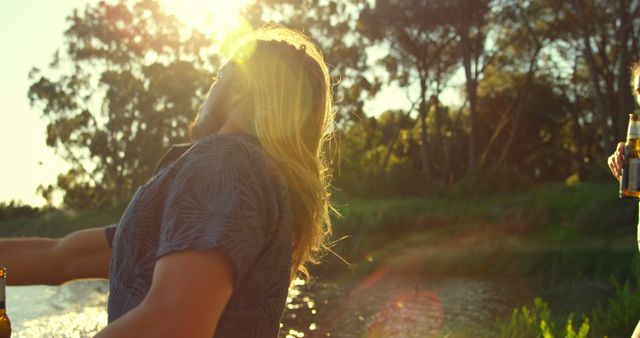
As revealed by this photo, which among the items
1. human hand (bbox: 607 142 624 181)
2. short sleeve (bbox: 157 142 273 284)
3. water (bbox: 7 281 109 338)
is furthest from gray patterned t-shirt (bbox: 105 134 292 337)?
water (bbox: 7 281 109 338)

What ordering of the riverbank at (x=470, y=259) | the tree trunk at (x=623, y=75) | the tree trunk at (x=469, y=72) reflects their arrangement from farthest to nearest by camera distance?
the tree trunk at (x=469, y=72), the tree trunk at (x=623, y=75), the riverbank at (x=470, y=259)

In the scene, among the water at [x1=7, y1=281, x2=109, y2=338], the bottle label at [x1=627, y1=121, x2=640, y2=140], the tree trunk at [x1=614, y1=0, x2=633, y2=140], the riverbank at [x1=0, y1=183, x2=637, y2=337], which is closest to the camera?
the bottle label at [x1=627, y1=121, x2=640, y2=140]

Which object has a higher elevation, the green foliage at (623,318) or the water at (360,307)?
the green foliage at (623,318)

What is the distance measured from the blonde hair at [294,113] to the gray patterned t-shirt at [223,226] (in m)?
0.07

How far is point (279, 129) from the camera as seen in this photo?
1.51 meters

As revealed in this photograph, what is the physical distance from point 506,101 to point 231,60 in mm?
37575

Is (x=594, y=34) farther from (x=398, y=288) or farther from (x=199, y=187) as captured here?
(x=199, y=187)

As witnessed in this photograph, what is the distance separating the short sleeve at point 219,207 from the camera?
1.21 m

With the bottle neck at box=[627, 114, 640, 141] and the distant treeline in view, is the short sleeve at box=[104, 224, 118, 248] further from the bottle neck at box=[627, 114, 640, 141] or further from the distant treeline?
the distant treeline

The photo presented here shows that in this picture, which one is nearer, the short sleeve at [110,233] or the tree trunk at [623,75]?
the short sleeve at [110,233]

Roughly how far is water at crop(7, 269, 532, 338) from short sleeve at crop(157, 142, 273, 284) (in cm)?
889

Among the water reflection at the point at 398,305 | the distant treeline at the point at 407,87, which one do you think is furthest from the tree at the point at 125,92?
the water reflection at the point at 398,305

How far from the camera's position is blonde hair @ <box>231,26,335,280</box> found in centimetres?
150

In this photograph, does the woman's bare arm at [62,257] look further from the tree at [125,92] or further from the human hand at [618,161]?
the tree at [125,92]
